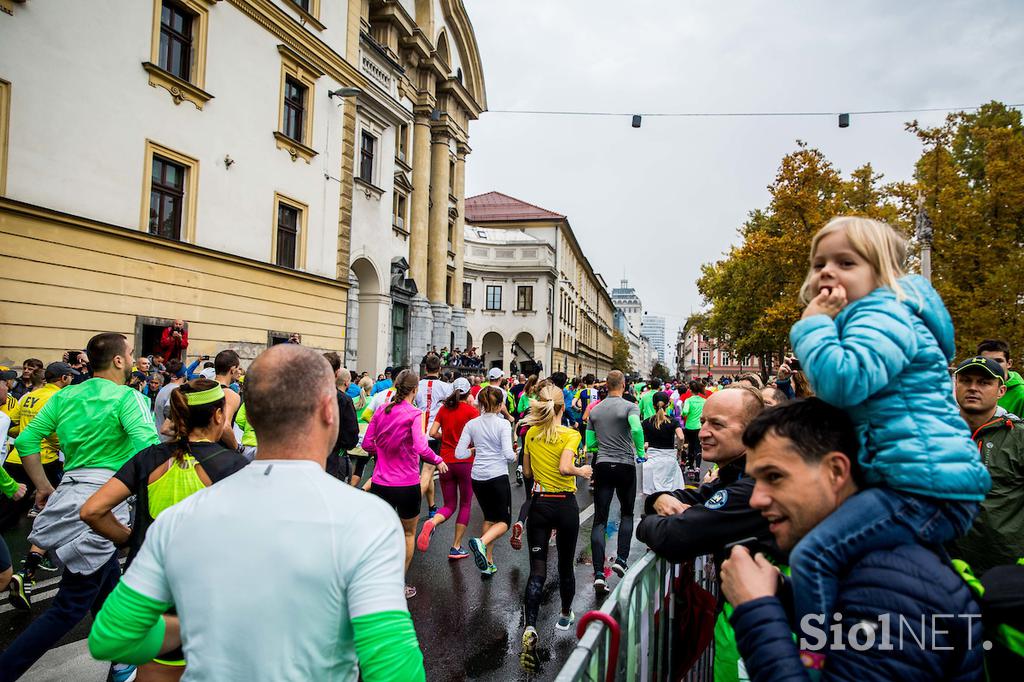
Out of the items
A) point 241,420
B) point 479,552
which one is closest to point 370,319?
point 241,420

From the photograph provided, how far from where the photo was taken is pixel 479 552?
6273mm

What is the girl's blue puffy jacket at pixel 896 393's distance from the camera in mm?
1492

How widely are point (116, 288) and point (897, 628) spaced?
15633mm

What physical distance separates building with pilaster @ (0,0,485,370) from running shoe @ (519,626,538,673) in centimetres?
1192

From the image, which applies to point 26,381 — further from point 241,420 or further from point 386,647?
point 386,647

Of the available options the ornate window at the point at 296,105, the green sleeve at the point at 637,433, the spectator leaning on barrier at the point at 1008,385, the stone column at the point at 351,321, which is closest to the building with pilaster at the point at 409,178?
the stone column at the point at 351,321

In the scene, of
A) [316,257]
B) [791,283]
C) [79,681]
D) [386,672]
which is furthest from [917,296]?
[791,283]

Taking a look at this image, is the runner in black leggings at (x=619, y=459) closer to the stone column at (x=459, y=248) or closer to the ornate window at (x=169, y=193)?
the ornate window at (x=169, y=193)

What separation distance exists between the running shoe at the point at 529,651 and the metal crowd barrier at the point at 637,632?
170 cm

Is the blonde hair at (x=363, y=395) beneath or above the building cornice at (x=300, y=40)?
beneath

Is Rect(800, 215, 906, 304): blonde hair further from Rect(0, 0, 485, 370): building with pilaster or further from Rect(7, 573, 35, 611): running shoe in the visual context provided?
Rect(0, 0, 485, 370): building with pilaster

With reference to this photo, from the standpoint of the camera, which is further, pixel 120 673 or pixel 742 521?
pixel 120 673

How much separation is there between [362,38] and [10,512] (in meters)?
Answer: 20.8

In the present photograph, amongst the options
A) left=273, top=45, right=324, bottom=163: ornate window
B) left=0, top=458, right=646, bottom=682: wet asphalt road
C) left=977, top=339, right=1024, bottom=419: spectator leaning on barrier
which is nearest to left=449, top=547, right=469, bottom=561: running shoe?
left=0, top=458, right=646, bottom=682: wet asphalt road
